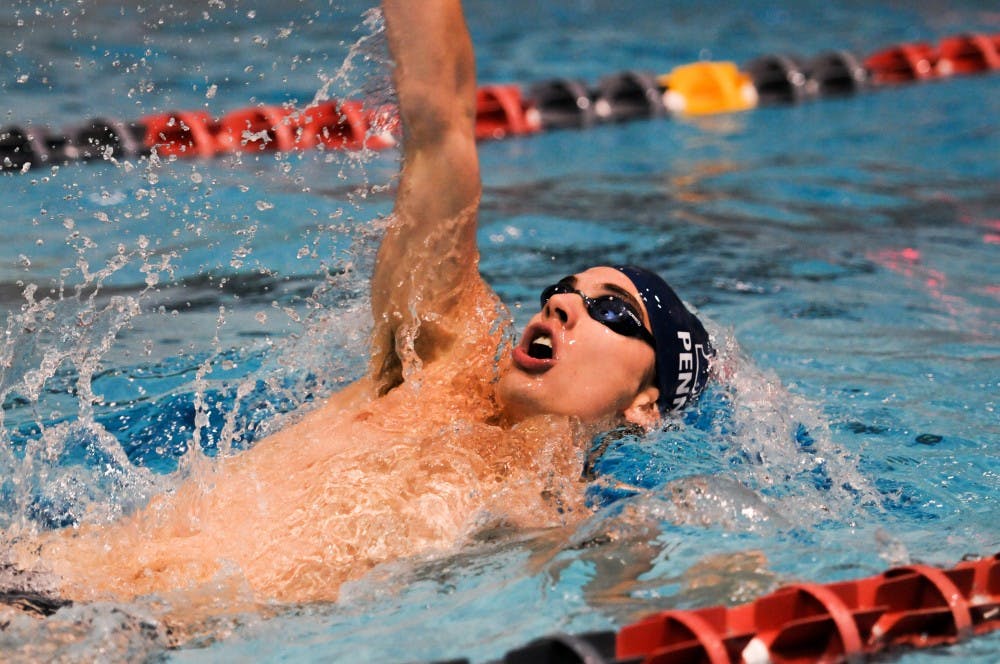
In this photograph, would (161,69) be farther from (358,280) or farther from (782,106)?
(358,280)

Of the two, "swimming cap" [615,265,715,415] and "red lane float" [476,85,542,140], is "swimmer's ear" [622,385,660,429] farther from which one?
"red lane float" [476,85,542,140]

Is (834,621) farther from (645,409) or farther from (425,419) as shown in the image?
(425,419)

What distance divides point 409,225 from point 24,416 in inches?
57.3

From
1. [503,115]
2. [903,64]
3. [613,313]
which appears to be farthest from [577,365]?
[903,64]

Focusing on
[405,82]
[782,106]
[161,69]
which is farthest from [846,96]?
[405,82]

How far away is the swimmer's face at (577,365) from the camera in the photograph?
2592 millimetres

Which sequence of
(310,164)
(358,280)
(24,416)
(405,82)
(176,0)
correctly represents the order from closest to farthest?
(405,82) → (358,280) → (24,416) → (310,164) → (176,0)

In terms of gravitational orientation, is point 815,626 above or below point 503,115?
below

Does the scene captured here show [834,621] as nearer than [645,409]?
Yes

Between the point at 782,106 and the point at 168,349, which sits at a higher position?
the point at 782,106

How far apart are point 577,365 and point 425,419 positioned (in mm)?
356

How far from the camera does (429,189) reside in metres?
2.61

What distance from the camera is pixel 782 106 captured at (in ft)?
26.7

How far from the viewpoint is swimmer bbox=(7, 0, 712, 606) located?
7.78 feet
